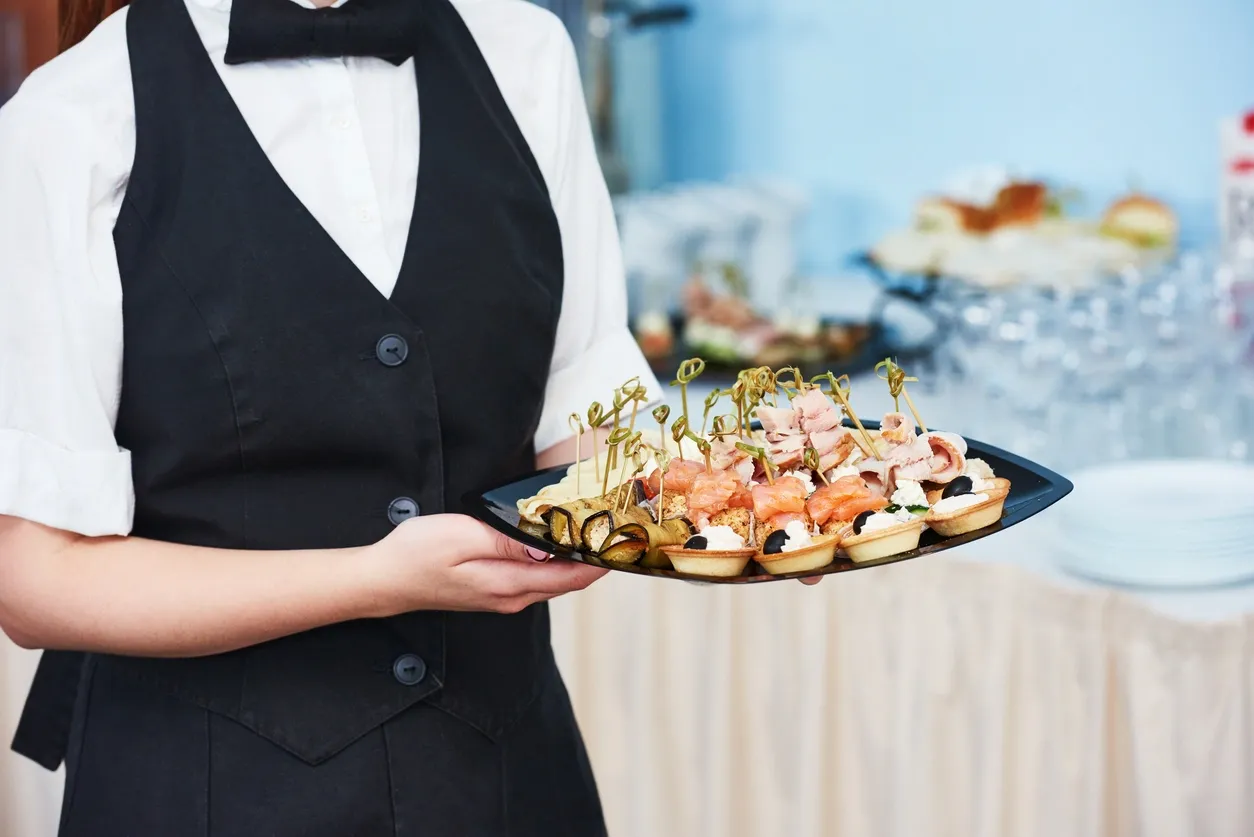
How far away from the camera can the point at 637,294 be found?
113 inches

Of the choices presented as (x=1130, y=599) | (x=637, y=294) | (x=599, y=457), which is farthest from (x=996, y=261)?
(x=599, y=457)

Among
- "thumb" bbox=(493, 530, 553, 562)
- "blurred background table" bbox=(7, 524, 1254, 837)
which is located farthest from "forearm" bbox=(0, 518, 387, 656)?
"blurred background table" bbox=(7, 524, 1254, 837)

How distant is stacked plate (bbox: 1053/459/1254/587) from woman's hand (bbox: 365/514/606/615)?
2.68ft

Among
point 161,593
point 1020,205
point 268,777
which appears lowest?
point 268,777

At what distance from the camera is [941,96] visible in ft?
9.70

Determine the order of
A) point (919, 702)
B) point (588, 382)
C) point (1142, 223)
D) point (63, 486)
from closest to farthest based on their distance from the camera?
point (63, 486) < point (588, 382) < point (919, 702) < point (1142, 223)

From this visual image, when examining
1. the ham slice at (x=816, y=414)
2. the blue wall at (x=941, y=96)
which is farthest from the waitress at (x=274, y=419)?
the blue wall at (x=941, y=96)

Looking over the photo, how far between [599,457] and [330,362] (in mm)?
233

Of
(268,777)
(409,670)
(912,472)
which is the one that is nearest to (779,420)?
(912,472)

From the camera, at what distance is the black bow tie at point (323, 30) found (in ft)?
3.60

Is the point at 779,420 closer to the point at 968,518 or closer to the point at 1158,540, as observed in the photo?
the point at 968,518

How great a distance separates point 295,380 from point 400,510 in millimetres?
134

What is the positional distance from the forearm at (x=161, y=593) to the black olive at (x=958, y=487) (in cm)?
43

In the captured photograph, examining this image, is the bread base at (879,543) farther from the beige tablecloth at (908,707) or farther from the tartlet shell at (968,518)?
the beige tablecloth at (908,707)
